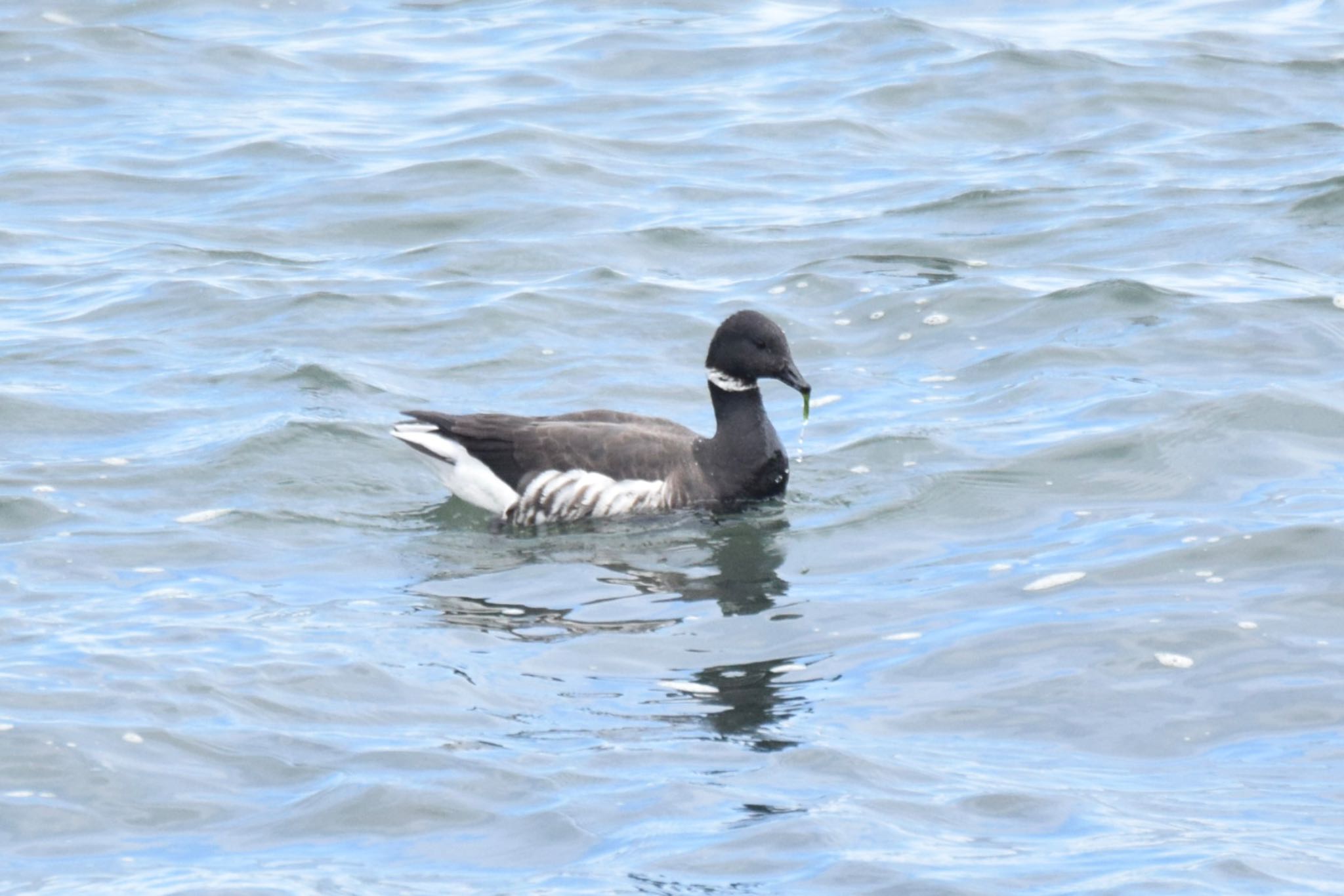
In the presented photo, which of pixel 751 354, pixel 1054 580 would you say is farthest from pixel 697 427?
pixel 1054 580

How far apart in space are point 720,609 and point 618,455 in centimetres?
181

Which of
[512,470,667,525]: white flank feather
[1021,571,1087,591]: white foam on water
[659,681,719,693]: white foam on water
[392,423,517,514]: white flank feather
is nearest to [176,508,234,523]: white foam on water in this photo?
[392,423,517,514]: white flank feather

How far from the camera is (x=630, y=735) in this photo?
8.09 meters

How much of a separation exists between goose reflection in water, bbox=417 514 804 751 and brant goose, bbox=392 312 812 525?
1.07 ft

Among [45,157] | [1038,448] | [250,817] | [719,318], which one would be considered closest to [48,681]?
[250,817]

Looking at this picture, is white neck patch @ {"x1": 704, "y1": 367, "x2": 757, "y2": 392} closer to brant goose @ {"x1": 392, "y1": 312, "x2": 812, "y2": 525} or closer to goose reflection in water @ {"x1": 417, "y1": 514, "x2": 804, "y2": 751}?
brant goose @ {"x1": 392, "y1": 312, "x2": 812, "y2": 525}

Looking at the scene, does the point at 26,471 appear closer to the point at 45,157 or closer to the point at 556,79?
the point at 45,157

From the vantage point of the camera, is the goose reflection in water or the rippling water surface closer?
the rippling water surface

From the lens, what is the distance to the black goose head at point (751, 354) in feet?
38.4

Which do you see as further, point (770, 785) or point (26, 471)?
point (26, 471)

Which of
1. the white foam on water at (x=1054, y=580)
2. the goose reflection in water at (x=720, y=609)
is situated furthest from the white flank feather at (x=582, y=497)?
the white foam on water at (x=1054, y=580)

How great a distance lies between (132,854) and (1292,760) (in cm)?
425

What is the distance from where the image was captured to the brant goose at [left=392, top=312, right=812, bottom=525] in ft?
37.5

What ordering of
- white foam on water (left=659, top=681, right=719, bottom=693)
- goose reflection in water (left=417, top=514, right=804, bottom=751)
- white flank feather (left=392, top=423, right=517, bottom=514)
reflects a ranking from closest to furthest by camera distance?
goose reflection in water (left=417, top=514, right=804, bottom=751), white foam on water (left=659, top=681, right=719, bottom=693), white flank feather (left=392, top=423, right=517, bottom=514)
